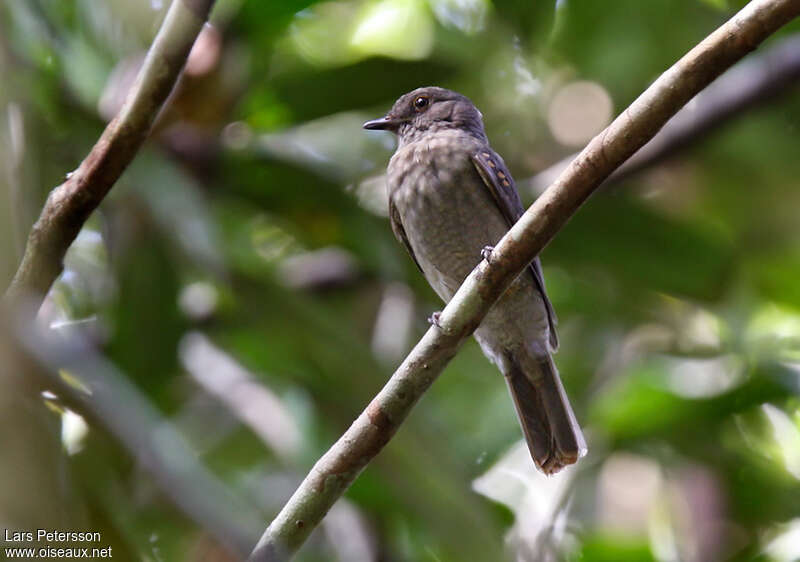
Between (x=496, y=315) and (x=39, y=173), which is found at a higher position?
(x=39, y=173)

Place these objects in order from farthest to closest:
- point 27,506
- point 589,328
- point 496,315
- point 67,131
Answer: point 589,328
point 67,131
point 496,315
point 27,506

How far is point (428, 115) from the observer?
180 inches

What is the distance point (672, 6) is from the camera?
17.4 ft

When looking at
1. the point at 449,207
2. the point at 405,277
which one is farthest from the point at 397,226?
the point at 405,277

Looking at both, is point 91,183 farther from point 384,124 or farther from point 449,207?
point 384,124

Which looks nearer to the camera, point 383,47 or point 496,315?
point 496,315

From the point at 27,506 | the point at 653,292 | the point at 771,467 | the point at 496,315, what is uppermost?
the point at 27,506

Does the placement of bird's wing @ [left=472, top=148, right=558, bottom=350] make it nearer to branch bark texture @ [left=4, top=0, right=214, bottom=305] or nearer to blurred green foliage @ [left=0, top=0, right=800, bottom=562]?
blurred green foliage @ [left=0, top=0, right=800, bottom=562]

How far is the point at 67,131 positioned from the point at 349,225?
4.42 ft

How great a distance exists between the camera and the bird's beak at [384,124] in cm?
458

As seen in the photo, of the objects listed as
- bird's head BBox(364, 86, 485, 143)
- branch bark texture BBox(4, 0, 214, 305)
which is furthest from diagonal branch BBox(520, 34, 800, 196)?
branch bark texture BBox(4, 0, 214, 305)

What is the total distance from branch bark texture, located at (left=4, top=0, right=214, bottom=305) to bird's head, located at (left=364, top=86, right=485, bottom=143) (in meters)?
1.90

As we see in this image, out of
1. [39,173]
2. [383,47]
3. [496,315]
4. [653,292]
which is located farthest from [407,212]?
[383,47]

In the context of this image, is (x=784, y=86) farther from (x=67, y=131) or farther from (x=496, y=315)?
(x=67, y=131)
